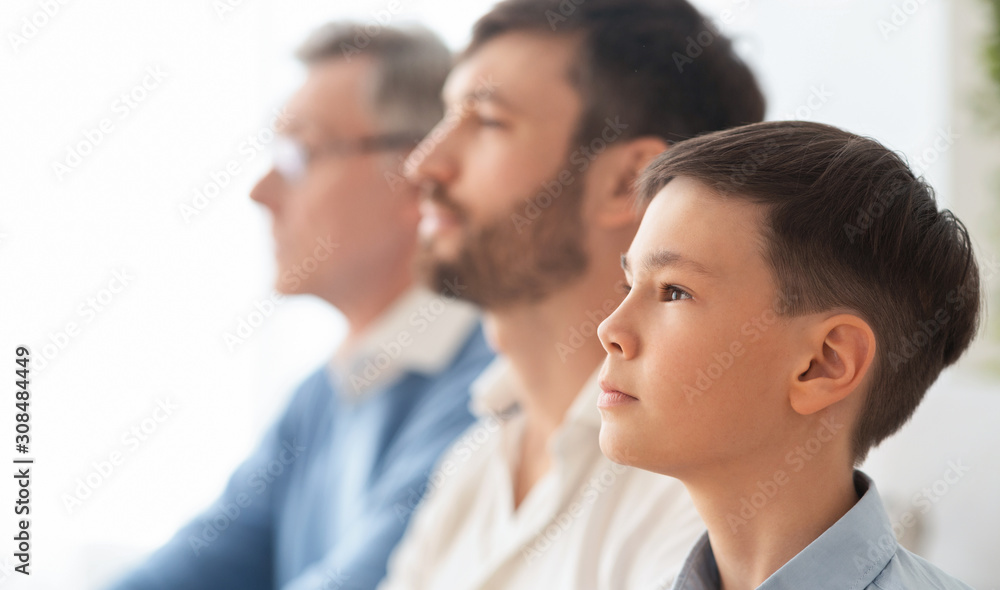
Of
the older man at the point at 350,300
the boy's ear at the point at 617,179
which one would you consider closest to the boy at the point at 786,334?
the boy's ear at the point at 617,179

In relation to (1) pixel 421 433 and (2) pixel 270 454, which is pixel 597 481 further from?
(2) pixel 270 454

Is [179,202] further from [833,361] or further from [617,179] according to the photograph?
[833,361]

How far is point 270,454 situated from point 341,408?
0.69 ft

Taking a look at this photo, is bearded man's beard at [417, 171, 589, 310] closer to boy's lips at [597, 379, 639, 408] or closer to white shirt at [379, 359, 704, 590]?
white shirt at [379, 359, 704, 590]

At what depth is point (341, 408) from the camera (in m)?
2.05

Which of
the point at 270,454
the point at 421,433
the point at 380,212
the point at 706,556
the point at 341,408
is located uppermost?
the point at 706,556

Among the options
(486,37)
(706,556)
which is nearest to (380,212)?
(486,37)

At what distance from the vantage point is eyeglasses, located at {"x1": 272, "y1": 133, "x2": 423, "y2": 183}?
1.88m

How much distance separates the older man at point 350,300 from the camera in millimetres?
1805

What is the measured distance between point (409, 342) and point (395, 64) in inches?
24.6

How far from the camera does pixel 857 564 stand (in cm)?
64

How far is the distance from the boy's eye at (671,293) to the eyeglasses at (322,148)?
131 centimetres

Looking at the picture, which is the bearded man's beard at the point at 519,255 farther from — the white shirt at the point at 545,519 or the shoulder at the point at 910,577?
the shoulder at the point at 910,577

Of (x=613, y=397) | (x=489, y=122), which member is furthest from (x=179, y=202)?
(x=613, y=397)
